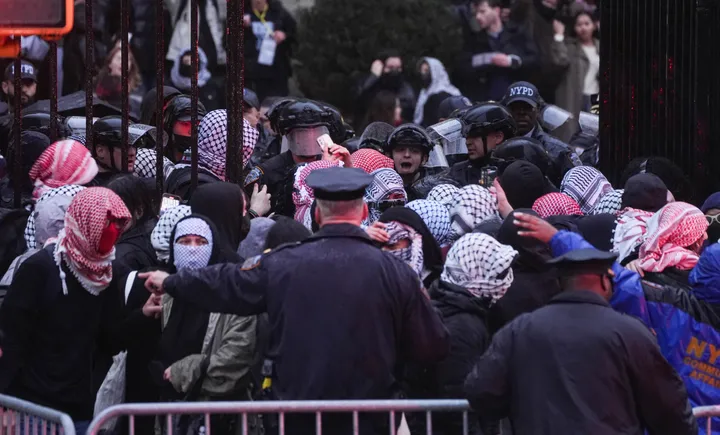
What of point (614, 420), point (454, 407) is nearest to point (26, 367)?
point (454, 407)

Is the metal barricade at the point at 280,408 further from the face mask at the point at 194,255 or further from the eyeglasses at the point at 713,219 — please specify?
the eyeglasses at the point at 713,219

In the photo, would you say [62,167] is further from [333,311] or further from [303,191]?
[333,311]

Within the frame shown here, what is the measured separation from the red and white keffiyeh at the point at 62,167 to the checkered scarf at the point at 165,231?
48.4 inches

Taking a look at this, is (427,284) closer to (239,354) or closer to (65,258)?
(239,354)

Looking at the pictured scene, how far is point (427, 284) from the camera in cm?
756

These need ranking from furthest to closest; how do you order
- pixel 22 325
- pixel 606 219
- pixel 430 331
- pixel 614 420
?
pixel 606 219 → pixel 22 325 → pixel 430 331 → pixel 614 420

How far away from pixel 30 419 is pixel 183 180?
2.88m

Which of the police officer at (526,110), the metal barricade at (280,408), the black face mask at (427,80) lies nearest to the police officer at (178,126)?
the police officer at (526,110)

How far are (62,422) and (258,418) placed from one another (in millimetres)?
816

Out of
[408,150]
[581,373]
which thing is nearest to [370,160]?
[408,150]

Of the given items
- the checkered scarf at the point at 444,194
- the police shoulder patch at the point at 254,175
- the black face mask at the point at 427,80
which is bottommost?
the black face mask at the point at 427,80

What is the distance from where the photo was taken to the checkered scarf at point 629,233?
801 cm

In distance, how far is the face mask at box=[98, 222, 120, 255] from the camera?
729 centimetres

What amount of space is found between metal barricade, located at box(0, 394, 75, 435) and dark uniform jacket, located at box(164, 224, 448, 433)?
0.69 metres
